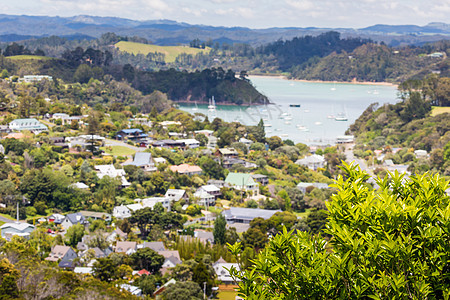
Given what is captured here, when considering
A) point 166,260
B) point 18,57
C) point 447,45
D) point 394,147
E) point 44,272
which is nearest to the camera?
point 44,272

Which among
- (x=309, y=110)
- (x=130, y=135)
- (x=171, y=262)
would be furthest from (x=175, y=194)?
(x=309, y=110)

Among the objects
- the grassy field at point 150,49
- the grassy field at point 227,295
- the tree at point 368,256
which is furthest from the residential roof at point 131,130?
the grassy field at point 150,49

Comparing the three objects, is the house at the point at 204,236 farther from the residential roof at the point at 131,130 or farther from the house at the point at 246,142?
the house at the point at 246,142

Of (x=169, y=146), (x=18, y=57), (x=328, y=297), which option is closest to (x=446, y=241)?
(x=328, y=297)

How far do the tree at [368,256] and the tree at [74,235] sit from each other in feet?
48.0

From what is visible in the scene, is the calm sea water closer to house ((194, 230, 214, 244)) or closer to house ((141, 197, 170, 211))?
house ((141, 197, 170, 211))

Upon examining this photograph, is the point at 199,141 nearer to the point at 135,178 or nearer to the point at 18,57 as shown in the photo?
the point at 135,178

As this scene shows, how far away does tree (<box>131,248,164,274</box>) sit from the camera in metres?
15.6

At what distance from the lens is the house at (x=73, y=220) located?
19.6 metres

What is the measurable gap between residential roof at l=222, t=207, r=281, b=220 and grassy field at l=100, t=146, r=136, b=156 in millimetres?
8736

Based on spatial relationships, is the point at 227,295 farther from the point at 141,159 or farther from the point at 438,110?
the point at 438,110

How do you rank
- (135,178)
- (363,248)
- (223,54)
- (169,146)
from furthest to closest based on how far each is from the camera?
(223,54), (169,146), (135,178), (363,248)

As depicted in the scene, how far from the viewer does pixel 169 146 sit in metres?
31.9

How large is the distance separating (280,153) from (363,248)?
96.2 feet
